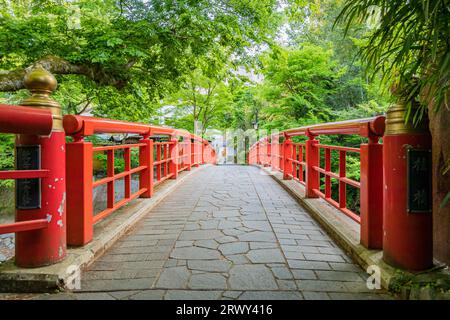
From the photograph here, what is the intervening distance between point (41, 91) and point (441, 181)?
2658mm

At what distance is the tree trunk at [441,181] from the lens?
6.28 feet

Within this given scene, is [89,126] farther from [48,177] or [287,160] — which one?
[287,160]

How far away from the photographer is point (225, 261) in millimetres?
2180

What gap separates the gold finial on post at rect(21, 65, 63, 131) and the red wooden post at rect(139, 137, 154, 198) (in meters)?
2.00

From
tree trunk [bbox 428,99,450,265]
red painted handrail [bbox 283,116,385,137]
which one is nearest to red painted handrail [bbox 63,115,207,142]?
red painted handrail [bbox 283,116,385,137]

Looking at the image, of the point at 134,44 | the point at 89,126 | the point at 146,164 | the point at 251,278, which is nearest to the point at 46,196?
the point at 89,126

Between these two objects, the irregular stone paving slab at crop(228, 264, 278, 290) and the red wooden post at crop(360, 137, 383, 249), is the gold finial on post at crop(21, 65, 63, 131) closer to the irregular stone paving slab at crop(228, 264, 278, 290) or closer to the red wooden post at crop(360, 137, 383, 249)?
the irregular stone paving slab at crop(228, 264, 278, 290)

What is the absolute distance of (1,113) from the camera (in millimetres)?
1623

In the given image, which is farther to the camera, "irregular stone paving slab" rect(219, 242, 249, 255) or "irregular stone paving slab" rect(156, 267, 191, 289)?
"irregular stone paving slab" rect(219, 242, 249, 255)

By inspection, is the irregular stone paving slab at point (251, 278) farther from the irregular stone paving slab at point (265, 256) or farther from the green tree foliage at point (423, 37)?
the green tree foliage at point (423, 37)

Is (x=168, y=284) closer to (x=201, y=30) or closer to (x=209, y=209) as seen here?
(x=209, y=209)

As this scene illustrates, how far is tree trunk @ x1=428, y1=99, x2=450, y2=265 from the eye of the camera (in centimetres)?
191

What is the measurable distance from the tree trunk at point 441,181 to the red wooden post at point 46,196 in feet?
7.83

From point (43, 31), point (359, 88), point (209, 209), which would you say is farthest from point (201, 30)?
point (359, 88)
